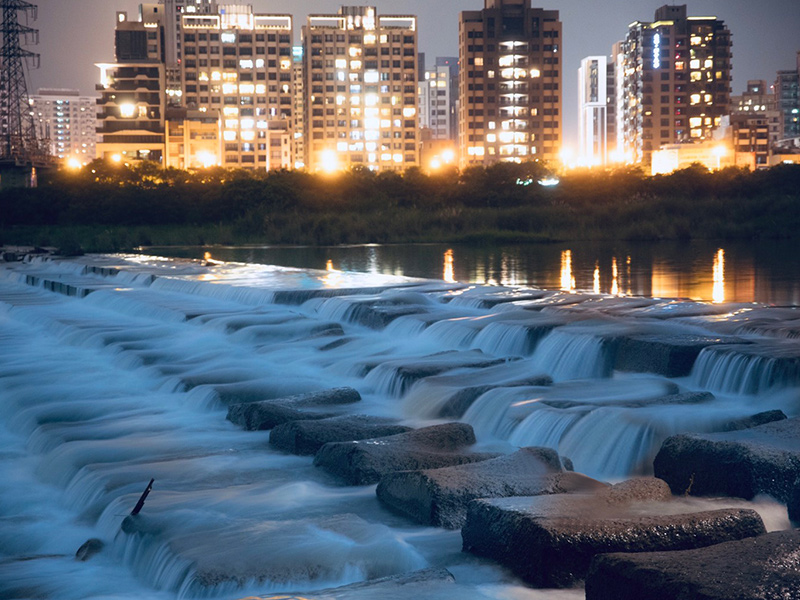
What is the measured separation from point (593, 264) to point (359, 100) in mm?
172223

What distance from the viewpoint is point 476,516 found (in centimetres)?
588

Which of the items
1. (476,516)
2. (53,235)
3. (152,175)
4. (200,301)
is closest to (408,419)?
(476,516)

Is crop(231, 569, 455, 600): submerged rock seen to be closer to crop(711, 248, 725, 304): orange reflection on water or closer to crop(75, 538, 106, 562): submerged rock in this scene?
crop(75, 538, 106, 562): submerged rock

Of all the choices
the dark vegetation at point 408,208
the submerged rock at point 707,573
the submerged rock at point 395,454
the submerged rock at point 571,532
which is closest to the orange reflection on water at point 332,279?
the submerged rock at point 395,454

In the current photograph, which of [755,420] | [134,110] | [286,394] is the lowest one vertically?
[286,394]

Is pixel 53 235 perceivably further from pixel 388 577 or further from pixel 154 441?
pixel 388 577

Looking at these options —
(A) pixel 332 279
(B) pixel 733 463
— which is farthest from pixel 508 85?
(B) pixel 733 463

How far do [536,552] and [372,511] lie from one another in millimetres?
1798

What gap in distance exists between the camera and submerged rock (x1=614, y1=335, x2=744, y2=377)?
10734 mm

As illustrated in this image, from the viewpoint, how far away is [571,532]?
17.6 ft

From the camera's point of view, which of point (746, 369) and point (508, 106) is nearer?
point (746, 369)

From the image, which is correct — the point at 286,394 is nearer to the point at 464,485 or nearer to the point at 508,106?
the point at 464,485

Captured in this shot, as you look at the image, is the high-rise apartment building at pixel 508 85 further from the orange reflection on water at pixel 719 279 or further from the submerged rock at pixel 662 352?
the submerged rock at pixel 662 352

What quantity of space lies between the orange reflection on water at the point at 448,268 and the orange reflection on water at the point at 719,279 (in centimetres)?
629
